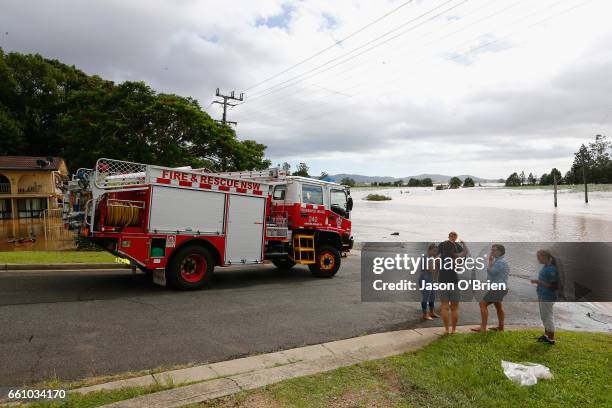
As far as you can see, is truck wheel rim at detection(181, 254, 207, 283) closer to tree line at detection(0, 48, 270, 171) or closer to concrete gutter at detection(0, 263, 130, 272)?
concrete gutter at detection(0, 263, 130, 272)

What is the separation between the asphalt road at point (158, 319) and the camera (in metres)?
5.28

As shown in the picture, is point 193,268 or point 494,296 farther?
point 193,268

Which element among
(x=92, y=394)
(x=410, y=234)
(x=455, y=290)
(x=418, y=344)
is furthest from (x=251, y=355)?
(x=410, y=234)

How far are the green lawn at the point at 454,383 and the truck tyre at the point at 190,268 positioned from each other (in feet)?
17.0

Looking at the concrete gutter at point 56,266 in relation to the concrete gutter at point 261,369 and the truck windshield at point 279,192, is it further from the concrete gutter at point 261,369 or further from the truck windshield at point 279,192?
the concrete gutter at point 261,369

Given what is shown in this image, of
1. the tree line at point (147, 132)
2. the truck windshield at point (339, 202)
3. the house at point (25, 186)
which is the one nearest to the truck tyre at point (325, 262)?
the truck windshield at point (339, 202)

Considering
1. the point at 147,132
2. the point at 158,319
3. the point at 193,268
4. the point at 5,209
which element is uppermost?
the point at 147,132

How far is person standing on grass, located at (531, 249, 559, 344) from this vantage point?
245 inches

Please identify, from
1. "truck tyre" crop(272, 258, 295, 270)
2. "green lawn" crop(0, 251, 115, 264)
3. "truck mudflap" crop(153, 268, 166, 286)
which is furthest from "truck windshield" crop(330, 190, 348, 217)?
"green lawn" crop(0, 251, 115, 264)

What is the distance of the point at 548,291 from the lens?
6363 millimetres

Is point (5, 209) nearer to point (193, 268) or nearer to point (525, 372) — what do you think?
point (193, 268)

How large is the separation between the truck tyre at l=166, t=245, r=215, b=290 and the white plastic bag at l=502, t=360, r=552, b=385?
21.1 feet

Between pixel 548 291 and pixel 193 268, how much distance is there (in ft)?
23.1

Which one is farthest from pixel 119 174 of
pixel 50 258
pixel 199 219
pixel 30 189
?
pixel 30 189
